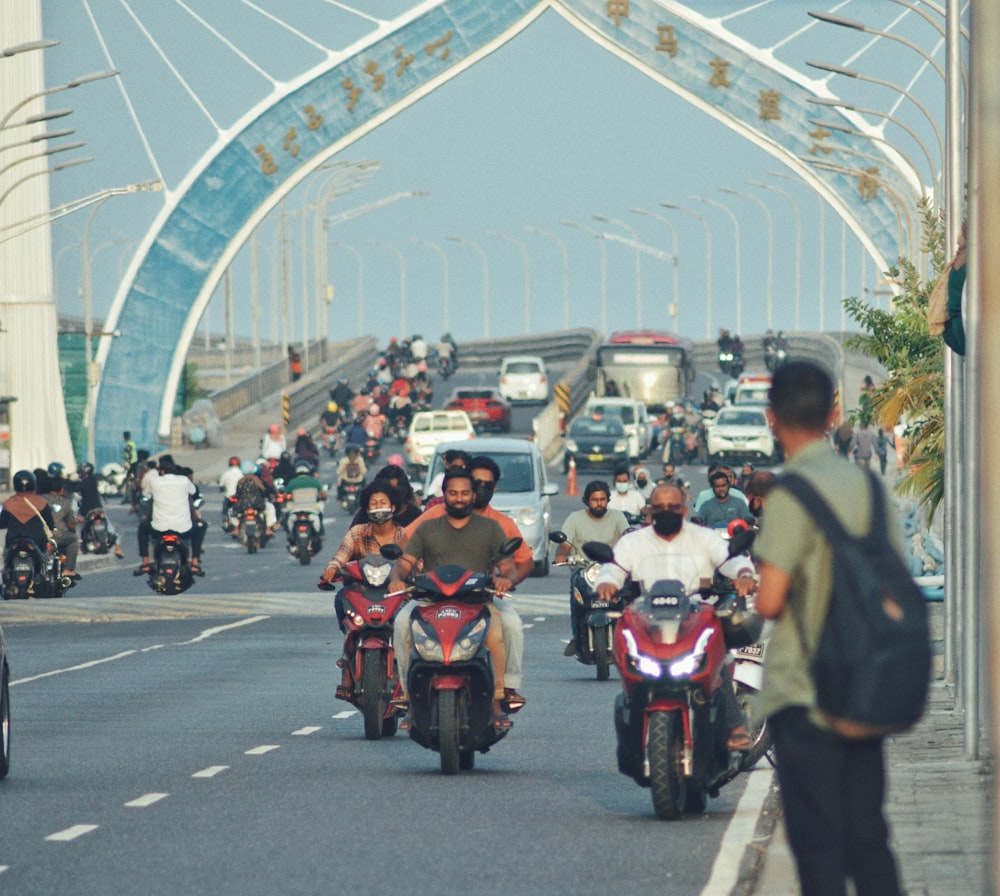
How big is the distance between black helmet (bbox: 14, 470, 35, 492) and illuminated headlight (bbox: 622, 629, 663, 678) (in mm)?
14684

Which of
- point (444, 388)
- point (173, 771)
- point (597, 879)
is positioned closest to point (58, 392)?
point (444, 388)

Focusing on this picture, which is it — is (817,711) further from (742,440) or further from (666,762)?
(742,440)

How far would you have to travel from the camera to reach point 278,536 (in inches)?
1736

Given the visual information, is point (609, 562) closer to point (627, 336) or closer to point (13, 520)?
point (13, 520)

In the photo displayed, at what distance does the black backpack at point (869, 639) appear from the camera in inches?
225

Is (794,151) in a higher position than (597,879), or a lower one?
higher

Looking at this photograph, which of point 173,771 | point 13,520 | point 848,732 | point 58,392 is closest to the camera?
point 848,732

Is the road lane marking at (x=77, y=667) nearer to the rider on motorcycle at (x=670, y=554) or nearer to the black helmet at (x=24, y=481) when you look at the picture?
the black helmet at (x=24, y=481)

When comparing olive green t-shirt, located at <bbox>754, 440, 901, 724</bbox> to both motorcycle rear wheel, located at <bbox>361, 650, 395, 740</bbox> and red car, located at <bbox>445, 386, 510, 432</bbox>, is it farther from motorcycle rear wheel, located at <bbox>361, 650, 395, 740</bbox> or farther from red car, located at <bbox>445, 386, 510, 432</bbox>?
red car, located at <bbox>445, 386, 510, 432</bbox>

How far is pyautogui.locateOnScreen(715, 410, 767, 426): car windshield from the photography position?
5959cm

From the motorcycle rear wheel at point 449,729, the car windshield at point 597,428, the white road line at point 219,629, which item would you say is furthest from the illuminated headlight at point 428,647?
the car windshield at point 597,428

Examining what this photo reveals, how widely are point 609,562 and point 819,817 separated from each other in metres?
4.54

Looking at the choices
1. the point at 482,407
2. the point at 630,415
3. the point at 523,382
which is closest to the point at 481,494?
the point at 630,415

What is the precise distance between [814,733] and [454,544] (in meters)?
6.00
